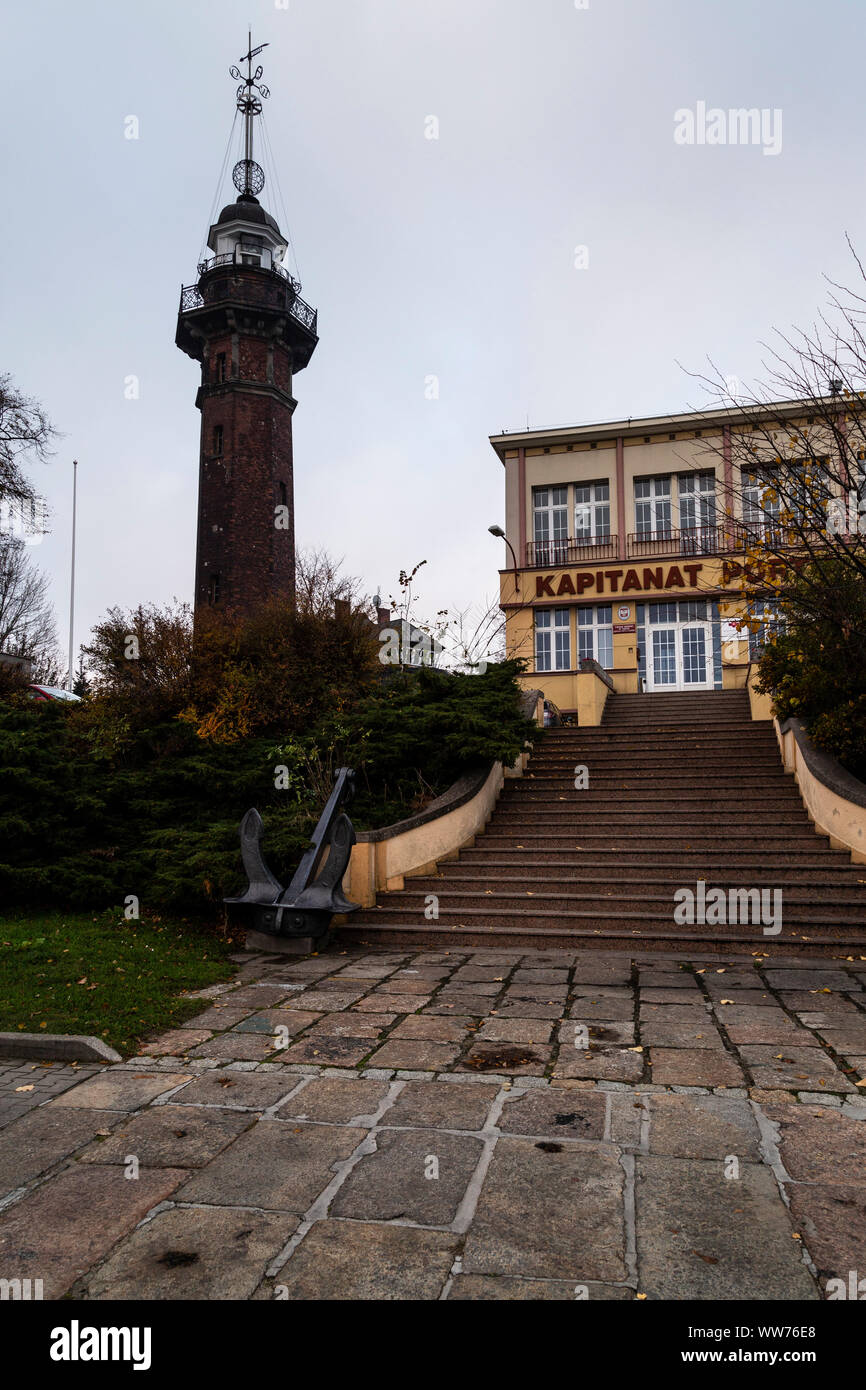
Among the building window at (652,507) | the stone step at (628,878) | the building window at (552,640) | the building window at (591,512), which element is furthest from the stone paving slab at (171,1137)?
the building window at (652,507)

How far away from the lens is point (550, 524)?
2678cm

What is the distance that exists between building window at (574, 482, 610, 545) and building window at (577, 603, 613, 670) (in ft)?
7.40

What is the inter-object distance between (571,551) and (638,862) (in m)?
17.8

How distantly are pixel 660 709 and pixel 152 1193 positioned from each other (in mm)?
15777

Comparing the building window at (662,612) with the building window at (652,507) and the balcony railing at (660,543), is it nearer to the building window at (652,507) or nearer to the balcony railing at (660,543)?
the balcony railing at (660,543)

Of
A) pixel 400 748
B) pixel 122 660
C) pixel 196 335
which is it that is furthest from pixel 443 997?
pixel 196 335

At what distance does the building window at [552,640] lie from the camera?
25453 millimetres

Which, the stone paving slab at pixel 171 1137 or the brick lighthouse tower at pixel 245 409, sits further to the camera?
the brick lighthouse tower at pixel 245 409

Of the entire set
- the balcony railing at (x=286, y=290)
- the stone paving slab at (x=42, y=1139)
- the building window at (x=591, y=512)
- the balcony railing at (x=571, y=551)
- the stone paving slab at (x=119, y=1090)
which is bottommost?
the stone paving slab at (x=119, y=1090)

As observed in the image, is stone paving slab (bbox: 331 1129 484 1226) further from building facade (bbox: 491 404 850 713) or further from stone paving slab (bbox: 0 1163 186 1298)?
building facade (bbox: 491 404 850 713)

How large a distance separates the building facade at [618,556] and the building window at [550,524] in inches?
1.4

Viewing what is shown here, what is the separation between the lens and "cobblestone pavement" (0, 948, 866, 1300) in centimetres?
276

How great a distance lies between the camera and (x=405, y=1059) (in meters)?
4.84
